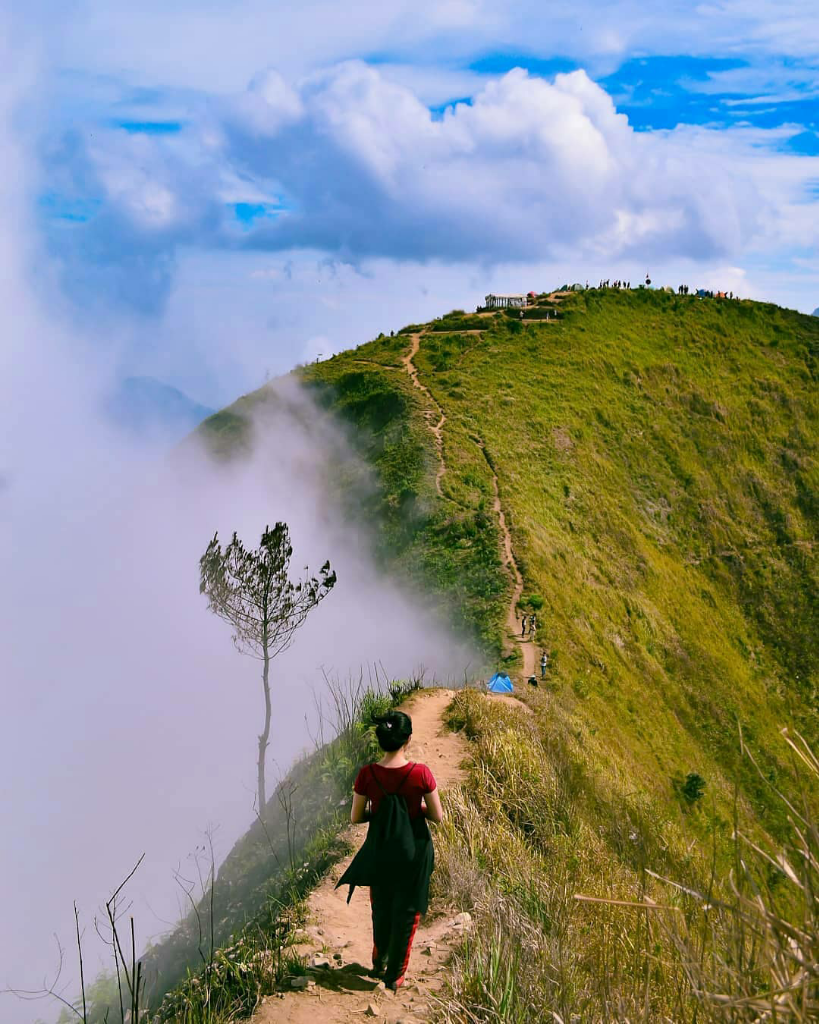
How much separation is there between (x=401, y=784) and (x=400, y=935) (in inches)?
45.6

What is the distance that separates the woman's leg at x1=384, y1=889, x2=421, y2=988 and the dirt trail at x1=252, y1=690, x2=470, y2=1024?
149 mm

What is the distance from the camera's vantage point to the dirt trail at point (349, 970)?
5.79 meters

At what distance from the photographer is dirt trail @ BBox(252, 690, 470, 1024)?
19.0 feet

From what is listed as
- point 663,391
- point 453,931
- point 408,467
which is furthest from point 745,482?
point 453,931

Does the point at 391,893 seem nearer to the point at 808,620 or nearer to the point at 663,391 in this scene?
the point at 808,620

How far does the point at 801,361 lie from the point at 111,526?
190ft

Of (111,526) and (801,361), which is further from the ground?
(801,361)

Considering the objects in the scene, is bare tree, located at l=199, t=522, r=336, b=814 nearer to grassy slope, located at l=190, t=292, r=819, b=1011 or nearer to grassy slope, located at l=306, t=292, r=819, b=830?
grassy slope, located at l=190, t=292, r=819, b=1011

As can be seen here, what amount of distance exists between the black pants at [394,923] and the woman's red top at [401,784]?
60 cm

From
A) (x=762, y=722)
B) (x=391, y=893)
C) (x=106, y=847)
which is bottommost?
(x=106, y=847)

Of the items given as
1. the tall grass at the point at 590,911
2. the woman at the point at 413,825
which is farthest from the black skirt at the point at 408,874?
the tall grass at the point at 590,911

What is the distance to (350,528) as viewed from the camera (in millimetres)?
38844

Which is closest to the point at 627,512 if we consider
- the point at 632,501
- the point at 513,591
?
the point at 632,501

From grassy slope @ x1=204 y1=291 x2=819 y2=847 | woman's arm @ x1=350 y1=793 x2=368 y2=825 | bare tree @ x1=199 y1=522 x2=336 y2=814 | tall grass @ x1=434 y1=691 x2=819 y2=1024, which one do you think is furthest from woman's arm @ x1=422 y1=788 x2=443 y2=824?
bare tree @ x1=199 y1=522 x2=336 y2=814
